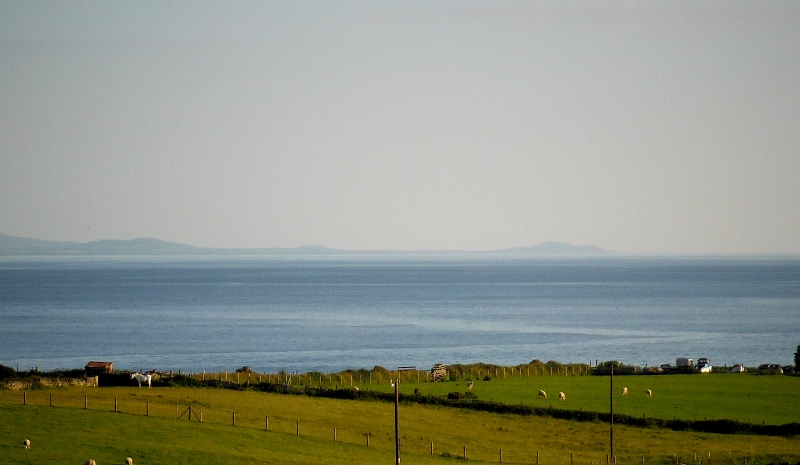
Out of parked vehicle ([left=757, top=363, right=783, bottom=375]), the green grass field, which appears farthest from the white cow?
parked vehicle ([left=757, top=363, right=783, bottom=375])

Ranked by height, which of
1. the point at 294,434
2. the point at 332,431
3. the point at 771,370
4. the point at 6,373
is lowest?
the point at 332,431

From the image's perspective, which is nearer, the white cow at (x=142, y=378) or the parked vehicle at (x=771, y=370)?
the white cow at (x=142, y=378)

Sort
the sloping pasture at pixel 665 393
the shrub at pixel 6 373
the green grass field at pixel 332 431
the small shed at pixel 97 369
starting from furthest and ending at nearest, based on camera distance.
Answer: the small shed at pixel 97 369 < the sloping pasture at pixel 665 393 < the shrub at pixel 6 373 < the green grass field at pixel 332 431

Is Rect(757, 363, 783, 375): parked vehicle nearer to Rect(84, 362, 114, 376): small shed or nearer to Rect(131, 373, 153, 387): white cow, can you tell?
Rect(131, 373, 153, 387): white cow

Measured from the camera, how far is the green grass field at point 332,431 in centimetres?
4469

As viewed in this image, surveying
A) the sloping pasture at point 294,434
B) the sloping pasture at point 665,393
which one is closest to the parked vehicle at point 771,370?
the sloping pasture at point 665,393

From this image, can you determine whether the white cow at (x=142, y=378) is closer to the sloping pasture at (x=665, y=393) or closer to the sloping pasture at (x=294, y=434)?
the sloping pasture at (x=294, y=434)

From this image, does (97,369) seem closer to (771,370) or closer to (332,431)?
(332,431)

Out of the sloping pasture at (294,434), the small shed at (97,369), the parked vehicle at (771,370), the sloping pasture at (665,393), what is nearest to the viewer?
the sloping pasture at (294,434)

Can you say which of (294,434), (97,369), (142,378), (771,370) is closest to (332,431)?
(294,434)

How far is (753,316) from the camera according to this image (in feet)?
610

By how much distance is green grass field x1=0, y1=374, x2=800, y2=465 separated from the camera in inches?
1759

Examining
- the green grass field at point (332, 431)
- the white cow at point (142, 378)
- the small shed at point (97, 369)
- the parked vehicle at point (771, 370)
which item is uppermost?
the small shed at point (97, 369)

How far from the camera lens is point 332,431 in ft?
181
